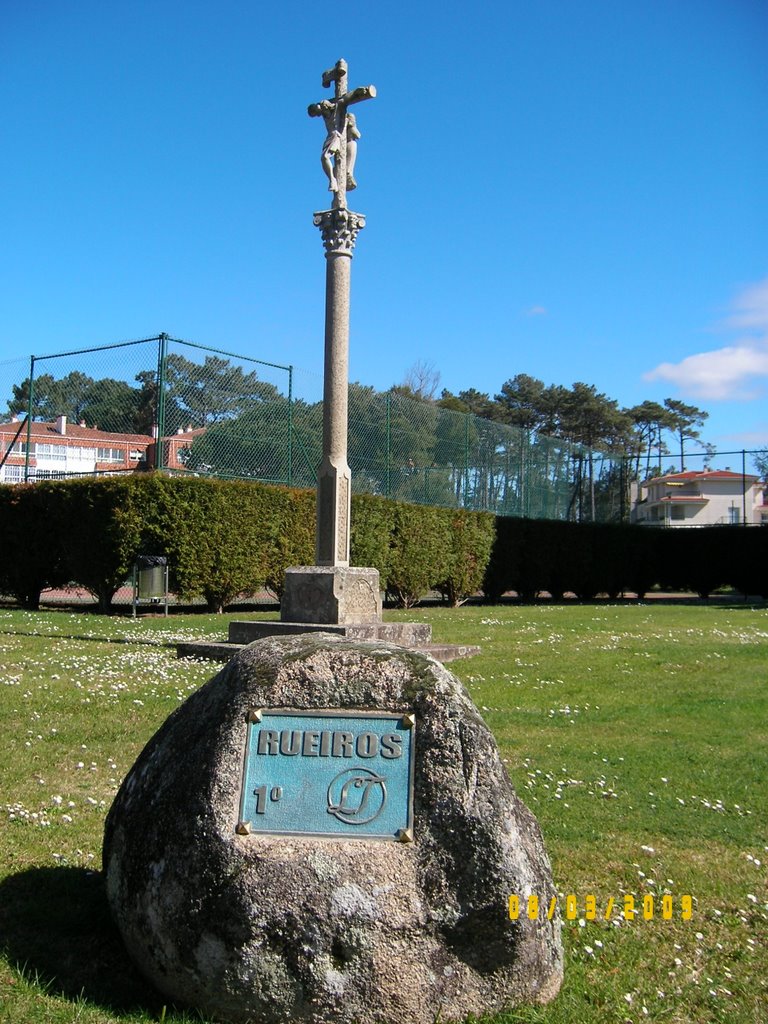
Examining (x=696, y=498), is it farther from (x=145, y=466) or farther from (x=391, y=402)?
(x=145, y=466)

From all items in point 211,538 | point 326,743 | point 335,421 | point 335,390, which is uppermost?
point 335,390

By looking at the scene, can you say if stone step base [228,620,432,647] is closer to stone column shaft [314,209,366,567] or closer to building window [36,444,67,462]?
stone column shaft [314,209,366,567]

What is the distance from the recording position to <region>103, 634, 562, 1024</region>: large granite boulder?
9.43ft

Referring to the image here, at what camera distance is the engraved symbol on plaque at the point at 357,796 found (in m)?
3.12

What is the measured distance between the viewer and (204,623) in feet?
46.8

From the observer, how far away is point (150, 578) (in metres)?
16.1

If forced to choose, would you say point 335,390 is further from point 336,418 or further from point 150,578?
point 150,578

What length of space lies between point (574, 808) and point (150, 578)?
39.1 ft

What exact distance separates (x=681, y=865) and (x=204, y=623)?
10.6 m

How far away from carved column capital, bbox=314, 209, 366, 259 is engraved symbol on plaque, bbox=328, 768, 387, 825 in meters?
9.24

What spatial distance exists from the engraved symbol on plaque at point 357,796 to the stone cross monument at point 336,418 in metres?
7.72

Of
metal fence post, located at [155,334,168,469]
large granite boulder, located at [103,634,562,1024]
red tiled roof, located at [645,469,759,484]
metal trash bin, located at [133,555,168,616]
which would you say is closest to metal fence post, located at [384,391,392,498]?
metal fence post, located at [155,334,168,469]

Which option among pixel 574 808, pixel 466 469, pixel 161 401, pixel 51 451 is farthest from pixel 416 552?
pixel 574 808
